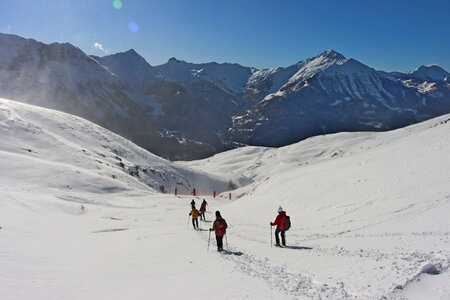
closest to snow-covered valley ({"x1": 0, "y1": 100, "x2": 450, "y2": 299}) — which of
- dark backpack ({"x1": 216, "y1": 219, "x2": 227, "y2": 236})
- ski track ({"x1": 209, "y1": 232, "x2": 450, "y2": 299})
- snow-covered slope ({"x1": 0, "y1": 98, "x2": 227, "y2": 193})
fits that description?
ski track ({"x1": 209, "y1": 232, "x2": 450, "y2": 299})

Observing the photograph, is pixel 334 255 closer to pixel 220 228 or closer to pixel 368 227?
pixel 220 228

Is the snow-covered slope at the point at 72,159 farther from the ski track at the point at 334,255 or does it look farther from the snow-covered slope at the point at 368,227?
the ski track at the point at 334,255

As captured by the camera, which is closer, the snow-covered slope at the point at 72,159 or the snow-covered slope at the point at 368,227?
the snow-covered slope at the point at 368,227

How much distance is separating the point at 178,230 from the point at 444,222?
15.1m

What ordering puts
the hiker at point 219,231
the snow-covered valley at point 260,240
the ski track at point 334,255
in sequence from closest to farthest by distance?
the ski track at point 334,255, the snow-covered valley at point 260,240, the hiker at point 219,231

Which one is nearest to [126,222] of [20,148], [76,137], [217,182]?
[20,148]

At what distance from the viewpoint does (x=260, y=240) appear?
776 inches

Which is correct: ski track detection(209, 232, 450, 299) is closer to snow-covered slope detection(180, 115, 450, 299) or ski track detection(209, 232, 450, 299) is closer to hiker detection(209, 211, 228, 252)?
snow-covered slope detection(180, 115, 450, 299)

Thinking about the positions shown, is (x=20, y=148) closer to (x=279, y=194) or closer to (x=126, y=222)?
(x=126, y=222)

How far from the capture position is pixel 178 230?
937 inches

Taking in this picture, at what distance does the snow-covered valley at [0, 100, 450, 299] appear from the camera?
1010cm

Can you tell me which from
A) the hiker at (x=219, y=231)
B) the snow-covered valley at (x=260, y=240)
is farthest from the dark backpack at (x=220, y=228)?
the snow-covered valley at (x=260, y=240)

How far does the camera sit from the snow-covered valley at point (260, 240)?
10102 mm

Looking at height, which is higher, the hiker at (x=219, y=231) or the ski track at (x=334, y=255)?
the hiker at (x=219, y=231)
